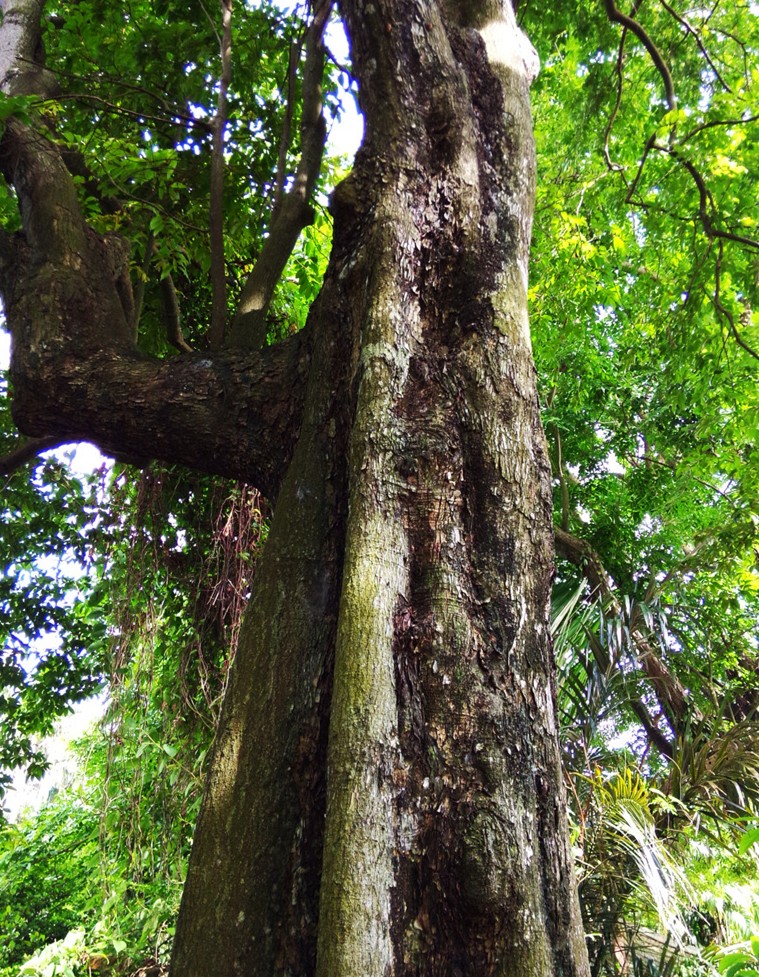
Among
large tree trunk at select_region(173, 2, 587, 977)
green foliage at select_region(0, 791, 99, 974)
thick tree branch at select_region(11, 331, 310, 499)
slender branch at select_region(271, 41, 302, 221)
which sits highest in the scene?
slender branch at select_region(271, 41, 302, 221)

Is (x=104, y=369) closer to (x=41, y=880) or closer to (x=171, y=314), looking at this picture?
(x=171, y=314)

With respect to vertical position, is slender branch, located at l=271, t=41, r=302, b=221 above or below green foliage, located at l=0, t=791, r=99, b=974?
above

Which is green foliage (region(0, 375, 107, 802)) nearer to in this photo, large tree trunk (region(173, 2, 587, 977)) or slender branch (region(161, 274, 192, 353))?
slender branch (region(161, 274, 192, 353))

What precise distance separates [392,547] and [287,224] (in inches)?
75.8

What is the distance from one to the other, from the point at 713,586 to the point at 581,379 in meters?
2.95

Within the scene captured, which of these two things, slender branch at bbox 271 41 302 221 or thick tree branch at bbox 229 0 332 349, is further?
slender branch at bbox 271 41 302 221

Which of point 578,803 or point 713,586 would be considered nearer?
point 578,803

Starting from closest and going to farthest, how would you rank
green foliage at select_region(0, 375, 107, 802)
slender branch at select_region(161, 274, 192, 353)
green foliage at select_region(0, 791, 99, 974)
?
slender branch at select_region(161, 274, 192, 353) < green foliage at select_region(0, 375, 107, 802) < green foliage at select_region(0, 791, 99, 974)

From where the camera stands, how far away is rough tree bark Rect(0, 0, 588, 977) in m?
1.60

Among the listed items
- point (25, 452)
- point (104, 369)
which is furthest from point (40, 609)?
point (104, 369)

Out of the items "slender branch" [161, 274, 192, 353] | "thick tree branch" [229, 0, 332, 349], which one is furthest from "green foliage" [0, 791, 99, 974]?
"thick tree branch" [229, 0, 332, 349]

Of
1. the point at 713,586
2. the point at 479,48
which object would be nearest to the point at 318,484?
the point at 479,48

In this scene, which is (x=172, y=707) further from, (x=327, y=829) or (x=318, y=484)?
(x=327, y=829)

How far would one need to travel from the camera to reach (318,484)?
214cm
